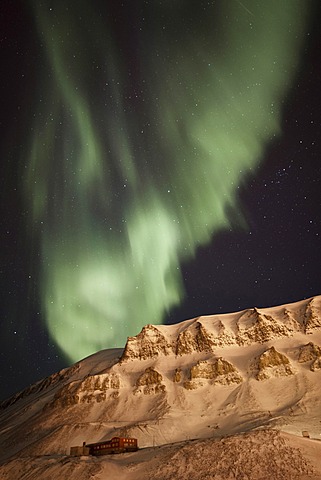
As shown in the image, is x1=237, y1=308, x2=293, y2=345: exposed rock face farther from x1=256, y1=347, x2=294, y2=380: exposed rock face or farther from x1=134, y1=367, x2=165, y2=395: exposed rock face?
x1=134, y1=367, x2=165, y2=395: exposed rock face

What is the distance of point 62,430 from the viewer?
303 ft

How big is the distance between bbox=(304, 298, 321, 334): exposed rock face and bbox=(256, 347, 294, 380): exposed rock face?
18.4 meters

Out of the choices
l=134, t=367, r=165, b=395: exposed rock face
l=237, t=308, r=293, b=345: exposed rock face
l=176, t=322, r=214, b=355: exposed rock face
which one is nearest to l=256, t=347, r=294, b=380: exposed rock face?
l=237, t=308, r=293, b=345: exposed rock face

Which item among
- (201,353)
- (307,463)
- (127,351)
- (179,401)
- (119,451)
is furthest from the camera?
(127,351)

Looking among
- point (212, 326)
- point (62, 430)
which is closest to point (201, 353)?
point (212, 326)

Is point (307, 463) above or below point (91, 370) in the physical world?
below

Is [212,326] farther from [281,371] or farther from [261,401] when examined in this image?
[261,401]

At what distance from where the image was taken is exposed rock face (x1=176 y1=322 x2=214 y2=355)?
128 metres

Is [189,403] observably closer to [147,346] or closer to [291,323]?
[147,346]

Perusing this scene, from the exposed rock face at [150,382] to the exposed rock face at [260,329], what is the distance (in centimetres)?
3024

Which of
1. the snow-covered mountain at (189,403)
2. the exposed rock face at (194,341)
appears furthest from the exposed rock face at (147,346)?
the exposed rock face at (194,341)

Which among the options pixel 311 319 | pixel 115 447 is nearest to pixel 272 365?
pixel 311 319

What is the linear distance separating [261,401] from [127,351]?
5707 centimetres

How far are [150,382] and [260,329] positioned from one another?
40039 mm
